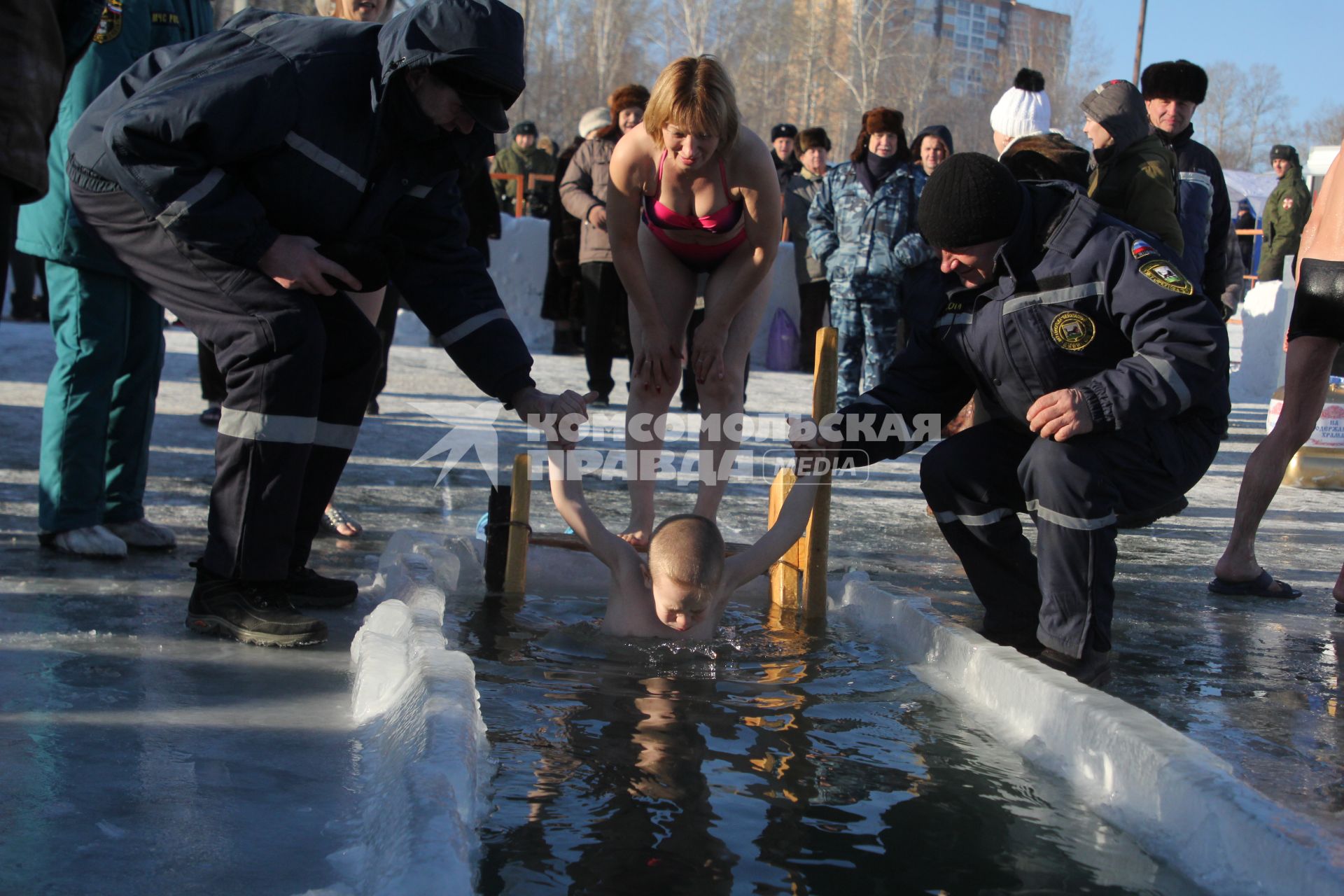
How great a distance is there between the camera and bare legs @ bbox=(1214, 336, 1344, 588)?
171 inches

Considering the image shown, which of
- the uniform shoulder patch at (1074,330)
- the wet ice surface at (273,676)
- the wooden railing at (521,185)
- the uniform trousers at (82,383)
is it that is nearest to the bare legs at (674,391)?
the wet ice surface at (273,676)

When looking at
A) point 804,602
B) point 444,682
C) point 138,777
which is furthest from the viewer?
Result: point 804,602

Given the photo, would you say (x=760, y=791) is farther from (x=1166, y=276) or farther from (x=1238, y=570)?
(x=1238, y=570)

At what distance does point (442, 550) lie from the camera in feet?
13.7

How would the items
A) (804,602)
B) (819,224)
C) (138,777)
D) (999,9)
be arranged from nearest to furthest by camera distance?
(138,777) → (804,602) → (819,224) → (999,9)

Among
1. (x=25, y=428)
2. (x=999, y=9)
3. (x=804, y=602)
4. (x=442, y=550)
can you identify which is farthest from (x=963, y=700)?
(x=999, y=9)

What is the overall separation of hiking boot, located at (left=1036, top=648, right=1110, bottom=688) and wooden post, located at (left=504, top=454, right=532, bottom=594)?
1.70m

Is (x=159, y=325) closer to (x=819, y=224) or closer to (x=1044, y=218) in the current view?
(x=1044, y=218)

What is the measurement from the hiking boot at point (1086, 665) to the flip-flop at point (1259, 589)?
1511mm

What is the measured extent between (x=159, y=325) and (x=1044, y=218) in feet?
9.25

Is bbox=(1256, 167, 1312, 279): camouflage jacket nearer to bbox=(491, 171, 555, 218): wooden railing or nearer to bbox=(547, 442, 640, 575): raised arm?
bbox=(491, 171, 555, 218): wooden railing

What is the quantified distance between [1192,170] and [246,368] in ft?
13.7

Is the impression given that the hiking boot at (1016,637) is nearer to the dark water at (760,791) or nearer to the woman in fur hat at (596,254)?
the dark water at (760,791)

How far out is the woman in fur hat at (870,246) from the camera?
8094mm
